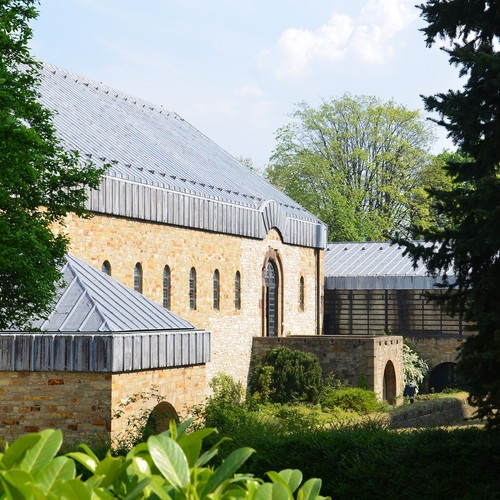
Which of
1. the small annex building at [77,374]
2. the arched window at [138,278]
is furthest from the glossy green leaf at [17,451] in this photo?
the arched window at [138,278]

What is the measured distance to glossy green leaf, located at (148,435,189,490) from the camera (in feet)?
12.1

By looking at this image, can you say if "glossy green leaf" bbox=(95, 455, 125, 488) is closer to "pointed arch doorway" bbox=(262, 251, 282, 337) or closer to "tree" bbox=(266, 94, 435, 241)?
"pointed arch doorway" bbox=(262, 251, 282, 337)

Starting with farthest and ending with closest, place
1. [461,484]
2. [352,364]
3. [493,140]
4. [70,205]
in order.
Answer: [352,364]
[70,205]
[493,140]
[461,484]

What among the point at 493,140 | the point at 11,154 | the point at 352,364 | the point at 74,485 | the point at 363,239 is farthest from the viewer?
the point at 363,239

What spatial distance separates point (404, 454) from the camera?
39.0 feet

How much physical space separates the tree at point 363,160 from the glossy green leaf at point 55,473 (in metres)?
54.6

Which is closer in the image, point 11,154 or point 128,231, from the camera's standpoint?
point 11,154

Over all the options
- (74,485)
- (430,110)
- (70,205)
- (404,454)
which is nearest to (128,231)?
(70,205)

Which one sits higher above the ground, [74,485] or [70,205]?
[70,205]

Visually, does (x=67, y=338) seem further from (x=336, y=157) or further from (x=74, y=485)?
(x=336, y=157)

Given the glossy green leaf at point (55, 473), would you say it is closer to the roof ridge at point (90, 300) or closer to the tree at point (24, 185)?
the tree at point (24, 185)

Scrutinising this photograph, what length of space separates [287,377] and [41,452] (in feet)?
95.9

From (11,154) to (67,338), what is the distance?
13.8 ft

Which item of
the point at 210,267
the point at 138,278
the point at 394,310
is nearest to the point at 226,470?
the point at 138,278
